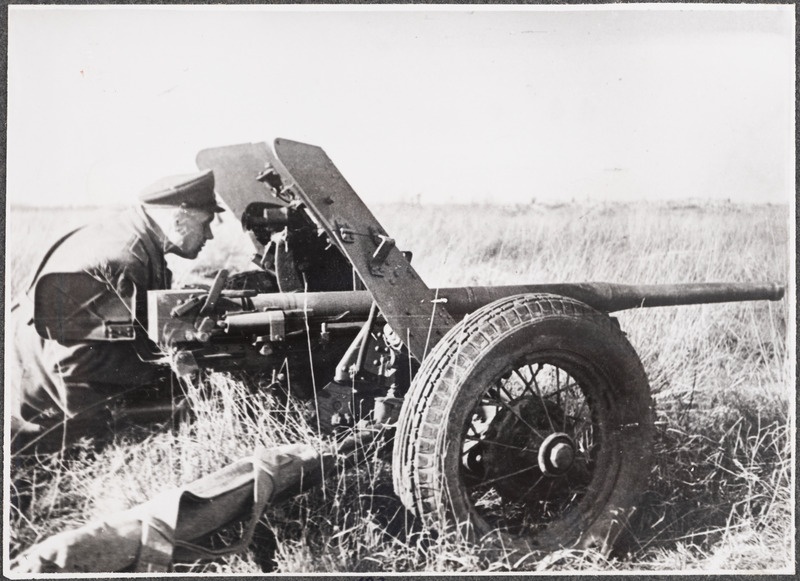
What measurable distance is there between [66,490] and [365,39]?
198 cm

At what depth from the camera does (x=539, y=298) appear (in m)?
2.65

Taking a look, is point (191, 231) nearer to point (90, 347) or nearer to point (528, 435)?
point (90, 347)

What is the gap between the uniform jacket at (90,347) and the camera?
2.87 meters

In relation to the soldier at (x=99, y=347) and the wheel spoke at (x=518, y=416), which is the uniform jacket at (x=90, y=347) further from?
the wheel spoke at (x=518, y=416)

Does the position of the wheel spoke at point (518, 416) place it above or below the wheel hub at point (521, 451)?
above

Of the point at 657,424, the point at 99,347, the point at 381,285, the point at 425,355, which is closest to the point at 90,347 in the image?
the point at 99,347

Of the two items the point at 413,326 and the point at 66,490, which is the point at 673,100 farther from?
the point at 66,490

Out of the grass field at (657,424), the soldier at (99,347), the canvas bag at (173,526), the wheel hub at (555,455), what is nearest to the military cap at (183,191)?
the soldier at (99,347)

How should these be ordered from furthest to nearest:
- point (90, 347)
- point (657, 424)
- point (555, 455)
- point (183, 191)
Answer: point (657, 424)
point (183, 191)
point (90, 347)
point (555, 455)

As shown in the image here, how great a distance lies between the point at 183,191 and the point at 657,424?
2.10 metres

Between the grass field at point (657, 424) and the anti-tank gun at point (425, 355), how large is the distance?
6.5 inches

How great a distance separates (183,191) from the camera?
297 centimetres

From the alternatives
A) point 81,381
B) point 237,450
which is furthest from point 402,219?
point 81,381

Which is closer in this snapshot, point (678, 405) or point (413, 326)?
point (413, 326)
